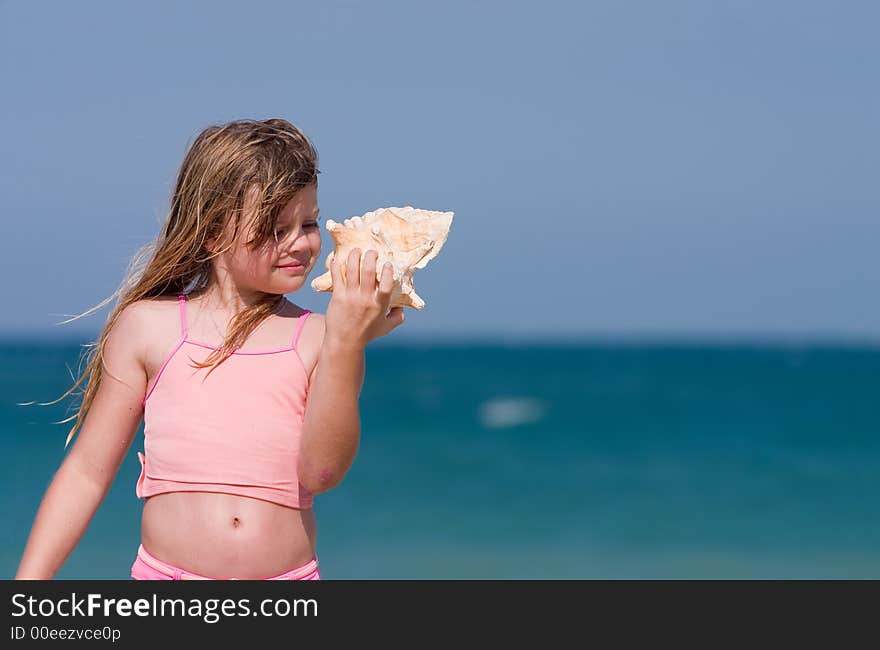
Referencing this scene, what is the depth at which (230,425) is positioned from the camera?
2.91 m

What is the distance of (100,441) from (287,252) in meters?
0.70

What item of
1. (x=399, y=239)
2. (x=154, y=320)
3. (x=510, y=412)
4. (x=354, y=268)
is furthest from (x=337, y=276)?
(x=510, y=412)

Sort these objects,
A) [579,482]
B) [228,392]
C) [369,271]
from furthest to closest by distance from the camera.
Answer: [579,482] < [228,392] < [369,271]

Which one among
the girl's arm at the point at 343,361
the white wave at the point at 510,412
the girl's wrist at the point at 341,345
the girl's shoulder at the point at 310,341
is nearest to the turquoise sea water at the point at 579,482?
the white wave at the point at 510,412

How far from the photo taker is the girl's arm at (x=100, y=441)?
9.71 ft

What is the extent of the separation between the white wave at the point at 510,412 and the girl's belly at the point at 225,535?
20.9m

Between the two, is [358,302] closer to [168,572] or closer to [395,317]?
[395,317]

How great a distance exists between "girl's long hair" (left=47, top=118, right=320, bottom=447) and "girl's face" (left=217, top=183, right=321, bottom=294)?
0.02 metres

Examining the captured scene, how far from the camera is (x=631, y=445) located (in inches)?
843

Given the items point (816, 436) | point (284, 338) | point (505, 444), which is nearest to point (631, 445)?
point (505, 444)

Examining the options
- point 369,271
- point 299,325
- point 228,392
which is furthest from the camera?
point 299,325

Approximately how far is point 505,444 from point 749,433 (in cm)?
490

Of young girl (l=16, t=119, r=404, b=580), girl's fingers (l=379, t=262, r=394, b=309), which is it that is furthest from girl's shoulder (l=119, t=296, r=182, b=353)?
girl's fingers (l=379, t=262, r=394, b=309)
